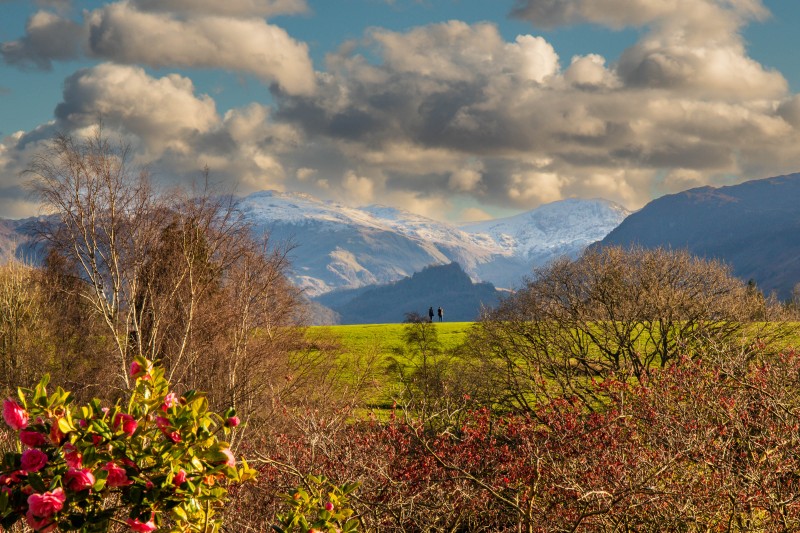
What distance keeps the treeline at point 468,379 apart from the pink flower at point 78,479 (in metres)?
1.84

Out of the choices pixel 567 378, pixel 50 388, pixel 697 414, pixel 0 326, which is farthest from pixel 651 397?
pixel 0 326

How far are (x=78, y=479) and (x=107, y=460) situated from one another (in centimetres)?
22

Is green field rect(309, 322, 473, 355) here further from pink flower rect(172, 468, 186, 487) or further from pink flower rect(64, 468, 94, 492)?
pink flower rect(64, 468, 94, 492)

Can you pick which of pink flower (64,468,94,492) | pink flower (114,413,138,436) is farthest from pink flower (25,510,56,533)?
pink flower (114,413,138,436)

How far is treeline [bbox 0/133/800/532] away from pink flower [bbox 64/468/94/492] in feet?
6.05

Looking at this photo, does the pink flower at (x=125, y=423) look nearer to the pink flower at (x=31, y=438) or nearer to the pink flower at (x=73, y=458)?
the pink flower at (x=73, y=458)

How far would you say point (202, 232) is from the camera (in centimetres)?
2127

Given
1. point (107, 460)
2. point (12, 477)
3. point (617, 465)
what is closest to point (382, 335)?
point (617, 465)

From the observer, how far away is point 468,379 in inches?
1026

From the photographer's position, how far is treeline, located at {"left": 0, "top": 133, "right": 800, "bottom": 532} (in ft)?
32.7

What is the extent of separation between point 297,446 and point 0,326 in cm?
2880

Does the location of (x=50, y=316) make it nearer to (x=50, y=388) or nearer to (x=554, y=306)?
(x=50, y=388)

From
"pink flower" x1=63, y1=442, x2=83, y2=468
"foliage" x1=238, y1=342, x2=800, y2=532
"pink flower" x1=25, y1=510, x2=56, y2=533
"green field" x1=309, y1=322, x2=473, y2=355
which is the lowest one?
"green field" x1=309, y1=322, x2=473, y2=355

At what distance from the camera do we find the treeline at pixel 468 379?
9.98m
